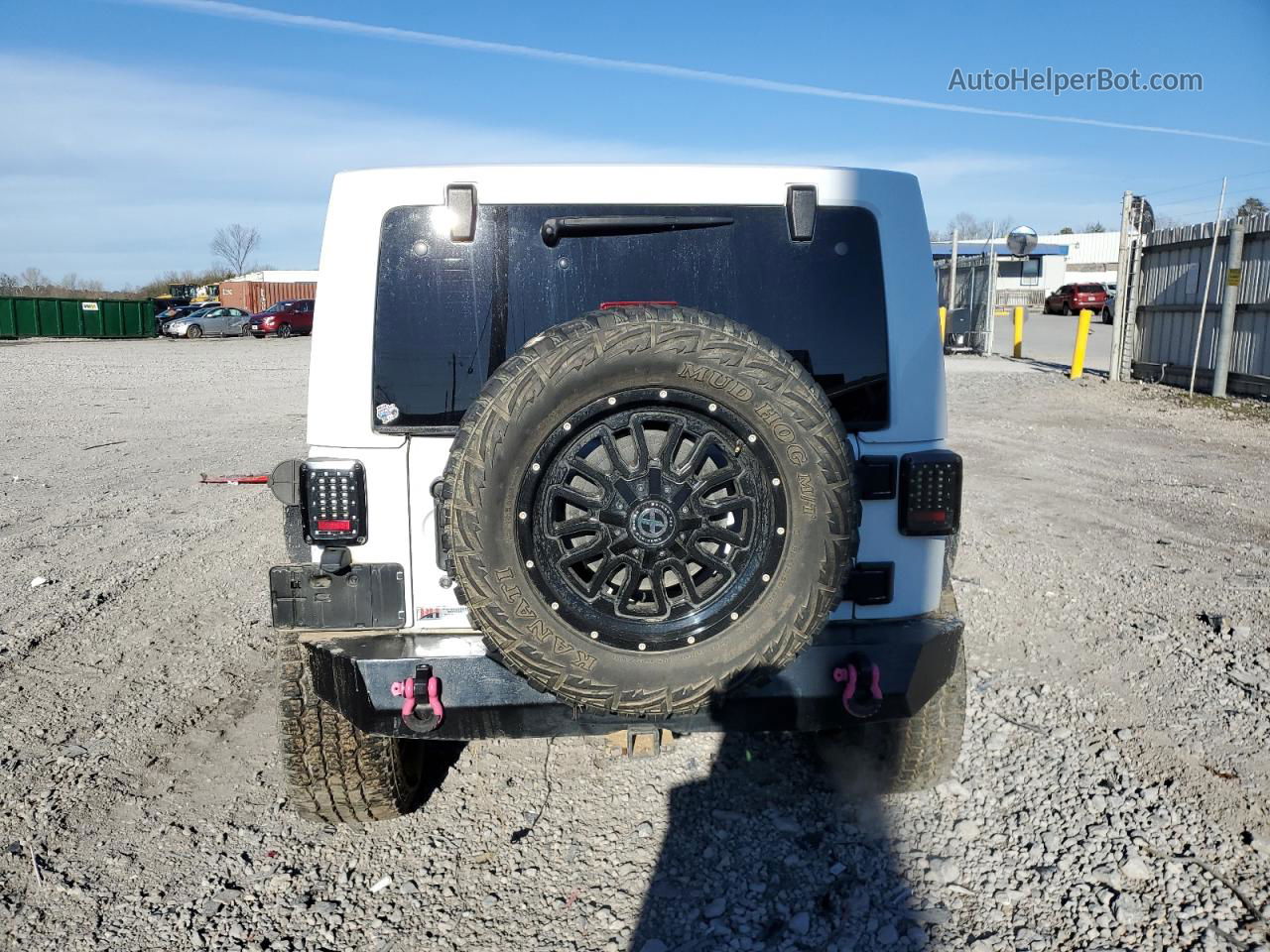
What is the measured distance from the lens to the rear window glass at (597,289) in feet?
9.18

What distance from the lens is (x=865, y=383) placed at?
2.89m

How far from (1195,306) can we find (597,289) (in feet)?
47.9

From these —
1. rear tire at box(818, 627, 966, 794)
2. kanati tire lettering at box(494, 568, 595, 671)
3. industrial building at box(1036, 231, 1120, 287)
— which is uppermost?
industrial building at box(1036, 231, 1120, 287)

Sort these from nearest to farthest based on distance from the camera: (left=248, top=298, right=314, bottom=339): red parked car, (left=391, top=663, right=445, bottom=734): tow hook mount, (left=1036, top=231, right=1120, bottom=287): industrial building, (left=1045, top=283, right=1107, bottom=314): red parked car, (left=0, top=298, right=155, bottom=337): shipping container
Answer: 1. (left=391, top=663, right=445, bottom=734): tow hook mount
2. (left=0, top=298, right=155, bottom=337): shipping container
3. (left=248, top=298, right=314, bottom=339): red parked car
4. (left=1045, top=283, right=1107, bottom=314): red parked car
5. (left=1036, top=231, right=1120, bottom=287): industrial building

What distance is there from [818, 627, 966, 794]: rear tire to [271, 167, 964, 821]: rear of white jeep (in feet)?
1.17

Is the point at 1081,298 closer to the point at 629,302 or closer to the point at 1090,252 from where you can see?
the point at 1090,252

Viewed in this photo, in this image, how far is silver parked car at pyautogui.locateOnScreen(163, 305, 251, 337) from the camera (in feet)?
120


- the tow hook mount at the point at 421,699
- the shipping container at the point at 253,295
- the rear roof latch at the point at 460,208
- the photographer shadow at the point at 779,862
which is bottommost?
the photographer shadow at the point at 779,862

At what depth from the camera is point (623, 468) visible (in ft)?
8.15

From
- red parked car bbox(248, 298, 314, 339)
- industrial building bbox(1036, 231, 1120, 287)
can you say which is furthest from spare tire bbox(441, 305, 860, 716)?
industrial building bbox(1036, 231, 1120, 287)

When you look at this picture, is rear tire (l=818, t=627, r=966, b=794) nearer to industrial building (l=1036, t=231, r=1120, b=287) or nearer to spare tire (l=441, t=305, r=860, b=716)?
spare tire (l=441, t=305, r=860, b=716)

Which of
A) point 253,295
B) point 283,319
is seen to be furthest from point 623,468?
point 253,295

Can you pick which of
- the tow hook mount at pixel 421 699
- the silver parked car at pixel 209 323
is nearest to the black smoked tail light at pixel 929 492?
the tow hook mount at pixel 421 699

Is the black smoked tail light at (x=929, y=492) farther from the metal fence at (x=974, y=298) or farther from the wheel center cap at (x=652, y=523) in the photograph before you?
the metal fence at (x=974, y=298)
